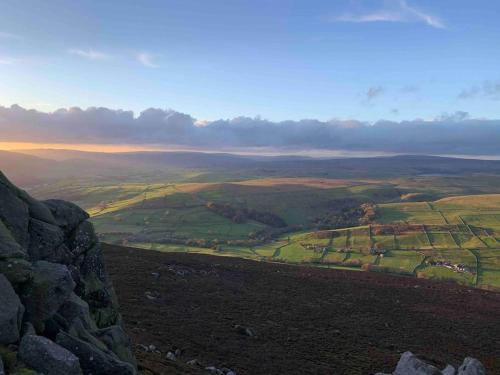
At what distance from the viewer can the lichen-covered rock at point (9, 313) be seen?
49.1 feet

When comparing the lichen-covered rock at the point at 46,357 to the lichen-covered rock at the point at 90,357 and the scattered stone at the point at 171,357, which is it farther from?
the scattered stone at the point at 171,357

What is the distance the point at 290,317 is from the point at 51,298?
122ft

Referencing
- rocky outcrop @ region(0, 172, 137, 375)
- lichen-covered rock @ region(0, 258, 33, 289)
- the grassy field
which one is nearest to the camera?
rocky outcrop @ region(0, 172, 137, 375)

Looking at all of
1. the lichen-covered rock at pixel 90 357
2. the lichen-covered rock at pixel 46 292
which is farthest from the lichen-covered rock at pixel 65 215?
the lichen-covered rock at pixel 90 357

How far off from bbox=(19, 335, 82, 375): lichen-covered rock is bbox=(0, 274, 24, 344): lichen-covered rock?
2.07 ft

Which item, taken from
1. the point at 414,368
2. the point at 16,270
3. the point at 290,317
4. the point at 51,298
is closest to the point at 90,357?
the point at 51,298

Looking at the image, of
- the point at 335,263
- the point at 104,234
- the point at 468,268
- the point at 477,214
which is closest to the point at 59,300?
the point at 335,263

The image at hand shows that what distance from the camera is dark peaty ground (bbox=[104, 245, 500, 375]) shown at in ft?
124

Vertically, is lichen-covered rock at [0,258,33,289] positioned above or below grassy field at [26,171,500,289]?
above

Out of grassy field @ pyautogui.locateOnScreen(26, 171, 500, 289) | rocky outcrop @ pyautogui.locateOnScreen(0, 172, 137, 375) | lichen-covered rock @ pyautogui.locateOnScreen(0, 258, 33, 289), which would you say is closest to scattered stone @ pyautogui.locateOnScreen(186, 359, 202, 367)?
rocky outcrop @ pyautogui.locateOnScreen(0, 172, 137, 375)

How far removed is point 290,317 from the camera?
165 ft

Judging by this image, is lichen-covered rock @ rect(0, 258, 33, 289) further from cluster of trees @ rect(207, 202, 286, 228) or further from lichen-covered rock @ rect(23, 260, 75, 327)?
cluster of trees @ rect(207, 202, 286, 228)

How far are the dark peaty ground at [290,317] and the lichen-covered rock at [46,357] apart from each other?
13055 millimetres

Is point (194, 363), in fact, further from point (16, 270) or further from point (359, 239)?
point (359, 239)
